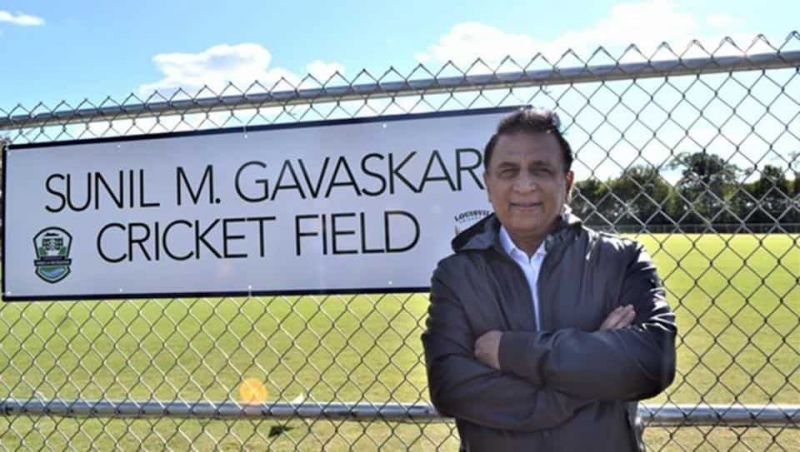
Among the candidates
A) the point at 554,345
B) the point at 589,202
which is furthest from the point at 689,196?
the point at 554,345

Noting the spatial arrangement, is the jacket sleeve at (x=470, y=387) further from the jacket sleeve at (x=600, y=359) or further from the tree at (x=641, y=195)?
the tree at (x=641, y=195)

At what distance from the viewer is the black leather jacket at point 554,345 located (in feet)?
5.30

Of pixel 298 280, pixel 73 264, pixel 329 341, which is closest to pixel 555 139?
pixel 298 280

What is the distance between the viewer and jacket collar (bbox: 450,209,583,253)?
6.04ft

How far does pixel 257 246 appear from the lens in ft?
8.20

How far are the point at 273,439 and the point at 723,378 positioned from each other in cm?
406

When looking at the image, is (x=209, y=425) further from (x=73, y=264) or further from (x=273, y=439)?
(x=73, y=264)

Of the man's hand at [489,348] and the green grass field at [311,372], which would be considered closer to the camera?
the man's hand at [489,348]

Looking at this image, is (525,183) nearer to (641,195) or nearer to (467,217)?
(467,217)

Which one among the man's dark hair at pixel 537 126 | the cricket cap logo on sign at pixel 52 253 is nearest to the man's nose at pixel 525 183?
the man's dark hair at pixel 537 126

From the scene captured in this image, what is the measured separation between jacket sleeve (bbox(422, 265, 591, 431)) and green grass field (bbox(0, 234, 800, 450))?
2.92ft

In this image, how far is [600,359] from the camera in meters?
1.60

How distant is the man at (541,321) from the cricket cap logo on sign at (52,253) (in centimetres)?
162

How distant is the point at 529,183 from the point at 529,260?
0.22 metres
